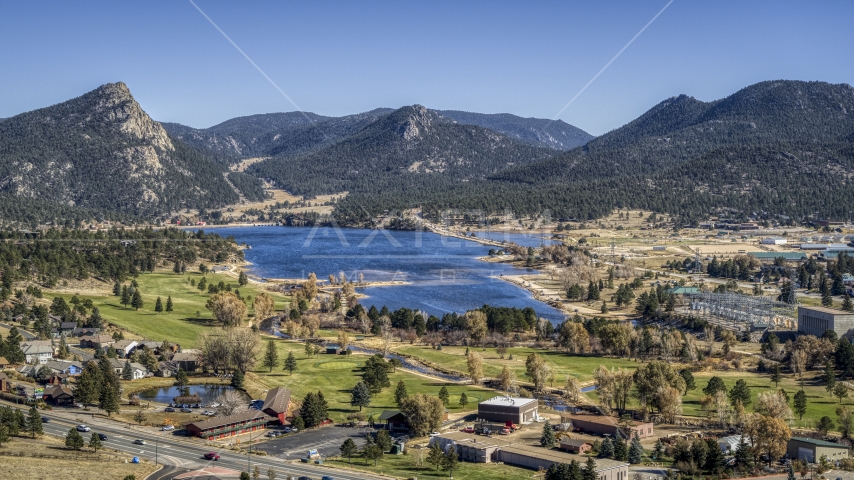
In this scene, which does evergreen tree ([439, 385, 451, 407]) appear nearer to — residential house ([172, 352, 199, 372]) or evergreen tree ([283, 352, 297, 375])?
evergreen tree ([283, 352, 297, 375])

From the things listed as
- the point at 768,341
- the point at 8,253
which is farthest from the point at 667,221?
the point at 8,253

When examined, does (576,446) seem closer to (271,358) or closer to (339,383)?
(339,383)

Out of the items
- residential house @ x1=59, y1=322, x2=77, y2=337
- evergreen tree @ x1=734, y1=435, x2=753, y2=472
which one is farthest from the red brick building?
residential house @ x1=59, y1=322, x2=77, y2=337

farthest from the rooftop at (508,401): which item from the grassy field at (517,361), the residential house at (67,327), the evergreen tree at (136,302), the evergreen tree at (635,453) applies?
the evergreen tree at (136,302)

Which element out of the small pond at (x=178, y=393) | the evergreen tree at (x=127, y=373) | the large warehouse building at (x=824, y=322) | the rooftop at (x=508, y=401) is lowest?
the small pond at (x=178, y=393)

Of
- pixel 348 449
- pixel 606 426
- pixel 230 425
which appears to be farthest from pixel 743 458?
pixel 230 425

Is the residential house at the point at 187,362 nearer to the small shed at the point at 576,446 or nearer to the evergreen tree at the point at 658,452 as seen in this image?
the small shed at the point at 576,446
